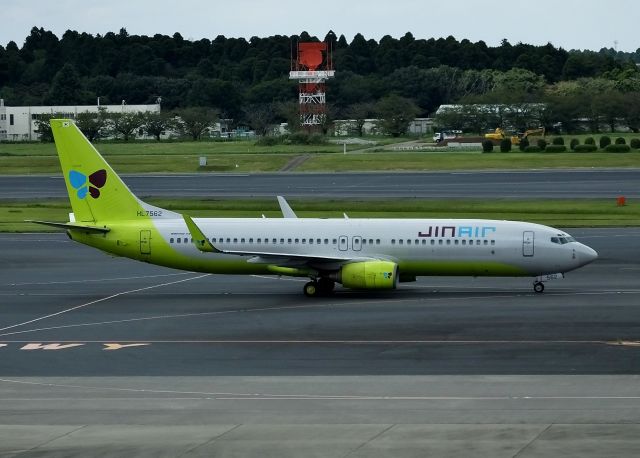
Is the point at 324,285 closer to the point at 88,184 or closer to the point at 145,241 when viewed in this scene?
the point at 145,241

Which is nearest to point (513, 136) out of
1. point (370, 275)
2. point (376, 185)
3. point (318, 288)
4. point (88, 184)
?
point (376, 185)

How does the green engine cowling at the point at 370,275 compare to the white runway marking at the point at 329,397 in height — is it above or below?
above

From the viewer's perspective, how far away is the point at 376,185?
105 metres

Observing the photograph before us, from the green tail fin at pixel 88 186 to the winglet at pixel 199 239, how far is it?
13.0ft

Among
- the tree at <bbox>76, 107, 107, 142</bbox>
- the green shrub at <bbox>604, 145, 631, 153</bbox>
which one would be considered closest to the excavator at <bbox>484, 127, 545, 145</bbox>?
the green shrub at <bbox>604, 145, 631, 153</bbox>

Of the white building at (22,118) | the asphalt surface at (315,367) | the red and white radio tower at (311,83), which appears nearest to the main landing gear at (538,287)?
the asphalt surface at (315,367)

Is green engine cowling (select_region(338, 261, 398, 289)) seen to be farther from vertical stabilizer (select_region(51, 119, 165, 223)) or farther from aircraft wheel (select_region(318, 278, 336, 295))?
vertical stabilizer (select_region(51, 119, 165, 223))

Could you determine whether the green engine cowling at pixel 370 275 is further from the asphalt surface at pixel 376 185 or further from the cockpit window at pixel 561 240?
the asphalt surface at pixel 376 185

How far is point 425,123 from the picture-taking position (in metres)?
199

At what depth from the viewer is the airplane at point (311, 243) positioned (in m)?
49.0

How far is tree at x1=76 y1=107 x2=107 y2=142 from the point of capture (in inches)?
7121

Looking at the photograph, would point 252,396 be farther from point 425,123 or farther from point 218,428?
point 425,123

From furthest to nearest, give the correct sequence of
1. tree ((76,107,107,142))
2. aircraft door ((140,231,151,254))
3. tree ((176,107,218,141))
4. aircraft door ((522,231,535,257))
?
tree ((176,107,218,141))
tree ((76,107,107,142))
aircraft door ((140,231,151,254))
aircraft door ((522,231,535,257))

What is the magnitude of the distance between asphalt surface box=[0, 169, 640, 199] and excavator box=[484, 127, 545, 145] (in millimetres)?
35459
